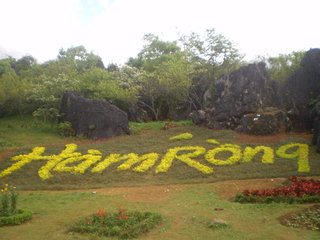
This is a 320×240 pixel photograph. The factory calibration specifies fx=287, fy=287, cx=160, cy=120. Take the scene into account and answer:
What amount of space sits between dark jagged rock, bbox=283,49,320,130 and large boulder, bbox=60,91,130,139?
1411 centimetres

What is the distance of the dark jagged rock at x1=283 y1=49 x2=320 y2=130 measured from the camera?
77.6 feet

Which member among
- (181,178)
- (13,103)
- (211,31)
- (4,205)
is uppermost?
(211,31)

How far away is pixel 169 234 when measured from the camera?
293 inches

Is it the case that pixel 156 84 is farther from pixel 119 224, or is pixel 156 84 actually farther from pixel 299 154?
pixel 119 224

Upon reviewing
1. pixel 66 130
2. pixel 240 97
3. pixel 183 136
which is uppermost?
pixel 240 97

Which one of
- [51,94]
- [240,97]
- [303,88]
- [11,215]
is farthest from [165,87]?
Result: [11,215]

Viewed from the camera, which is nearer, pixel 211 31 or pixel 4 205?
pixel 4 205

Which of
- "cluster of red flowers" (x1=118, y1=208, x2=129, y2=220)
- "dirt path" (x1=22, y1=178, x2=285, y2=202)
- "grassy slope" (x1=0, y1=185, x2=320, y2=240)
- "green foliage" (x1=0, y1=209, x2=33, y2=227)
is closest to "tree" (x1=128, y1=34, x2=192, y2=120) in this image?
"dirt path" (x1=22, y1=178, x2=285, y2=202)

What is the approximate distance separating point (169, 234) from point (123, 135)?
56.1ft

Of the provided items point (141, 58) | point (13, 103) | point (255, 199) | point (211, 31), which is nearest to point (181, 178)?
point (255, 199)

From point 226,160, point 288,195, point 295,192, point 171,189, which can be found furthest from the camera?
point 226,160

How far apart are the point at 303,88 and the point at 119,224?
2308 centimetres

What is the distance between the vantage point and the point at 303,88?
1009 inches

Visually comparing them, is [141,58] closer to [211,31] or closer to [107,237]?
[211,31]
